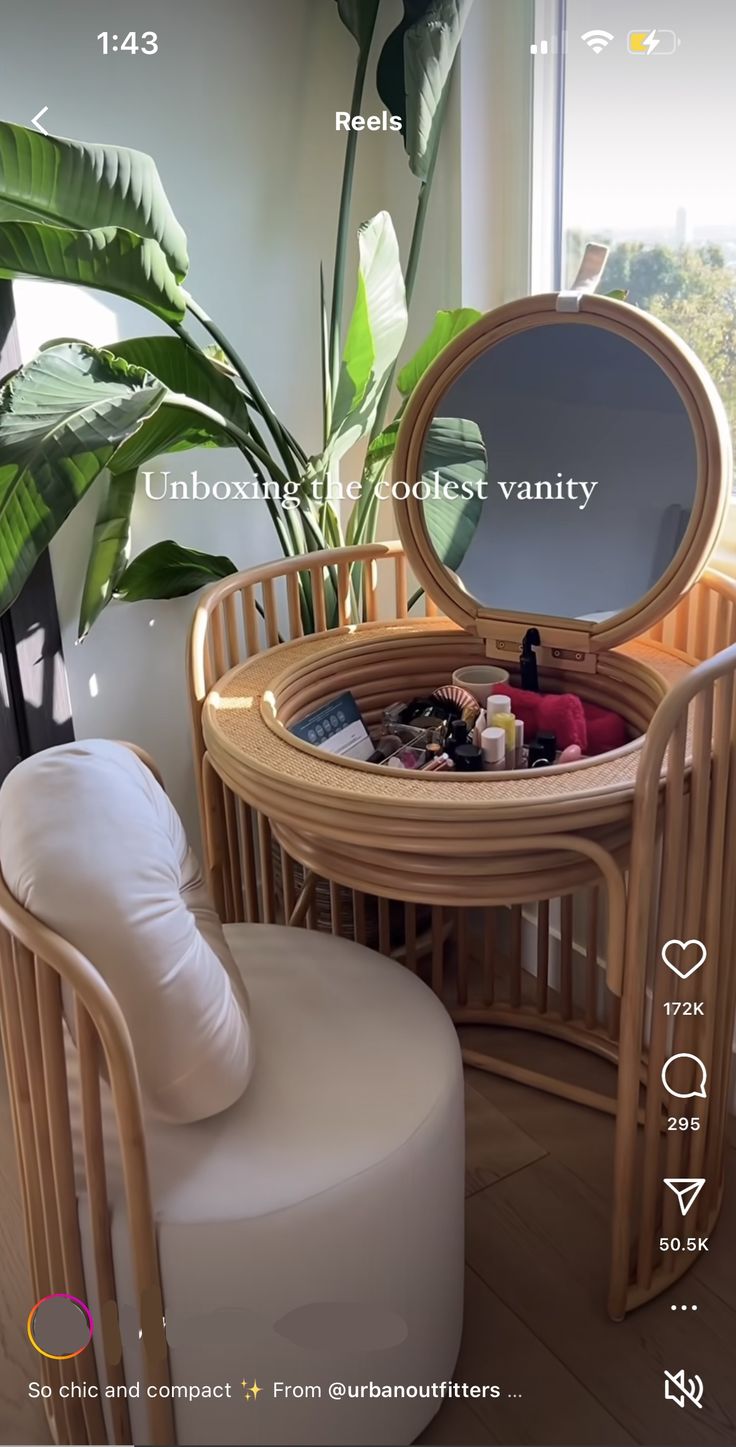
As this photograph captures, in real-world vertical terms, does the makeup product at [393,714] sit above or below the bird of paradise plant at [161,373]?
below

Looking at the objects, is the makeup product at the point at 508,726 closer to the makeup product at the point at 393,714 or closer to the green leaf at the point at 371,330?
the makeup product at the point at 393,714

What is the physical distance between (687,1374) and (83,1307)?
2.20 feet

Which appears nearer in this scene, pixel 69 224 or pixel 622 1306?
pixel 622 1306

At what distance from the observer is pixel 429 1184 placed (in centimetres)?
106

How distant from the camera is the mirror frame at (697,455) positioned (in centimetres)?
129

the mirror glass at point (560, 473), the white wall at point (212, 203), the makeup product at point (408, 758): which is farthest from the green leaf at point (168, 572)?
the makeup product at point (408, 758)

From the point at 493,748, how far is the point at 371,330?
641 millimetres

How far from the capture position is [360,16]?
167cm

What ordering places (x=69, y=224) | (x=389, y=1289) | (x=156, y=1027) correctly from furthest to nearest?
(x=69, y=224)
(x=389, y=1289)
(x=156, y=1027)

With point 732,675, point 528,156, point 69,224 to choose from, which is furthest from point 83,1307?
point 528,156

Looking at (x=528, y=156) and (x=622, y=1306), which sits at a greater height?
(x=528, y=156)

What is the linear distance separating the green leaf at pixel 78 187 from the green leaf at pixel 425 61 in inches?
15.7

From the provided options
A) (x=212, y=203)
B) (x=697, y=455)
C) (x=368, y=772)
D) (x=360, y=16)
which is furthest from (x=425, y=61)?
(x=368, y=772)

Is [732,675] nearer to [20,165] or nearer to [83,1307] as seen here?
[83,1307]
